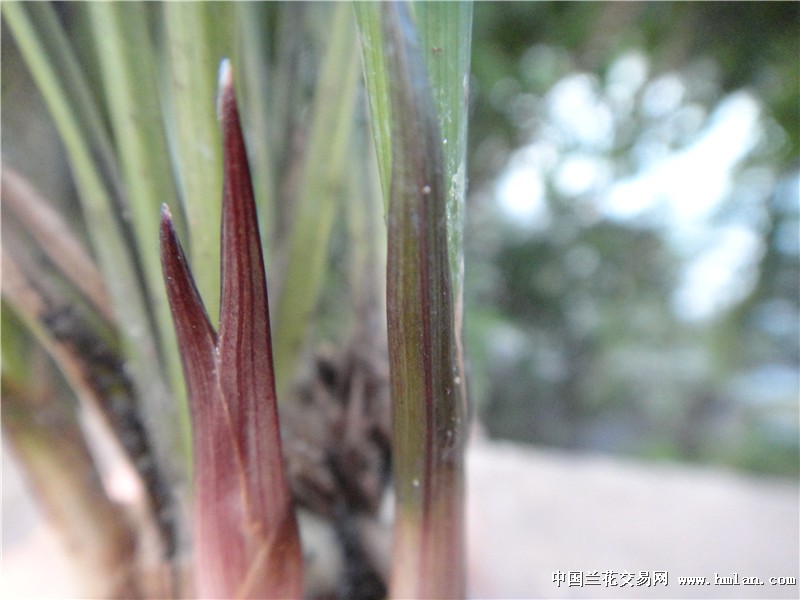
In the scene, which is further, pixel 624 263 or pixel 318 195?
pixel 624 263

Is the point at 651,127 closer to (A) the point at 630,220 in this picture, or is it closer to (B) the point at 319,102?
(A) the point at 630,220

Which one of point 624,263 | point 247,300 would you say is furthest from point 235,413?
point 624,263

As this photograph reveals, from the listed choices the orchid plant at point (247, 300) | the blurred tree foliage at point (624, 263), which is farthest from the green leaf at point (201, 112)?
the blurred tree foliage at point (624, 263)

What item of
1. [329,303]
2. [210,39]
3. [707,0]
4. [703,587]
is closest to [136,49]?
[210,39]

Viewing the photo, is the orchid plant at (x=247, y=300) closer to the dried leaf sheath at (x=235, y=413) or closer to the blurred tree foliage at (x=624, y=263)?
the dried leaf sheath at (x=235, y=413)

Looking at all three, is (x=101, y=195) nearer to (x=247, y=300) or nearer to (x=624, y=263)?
(x=247, y=300)
